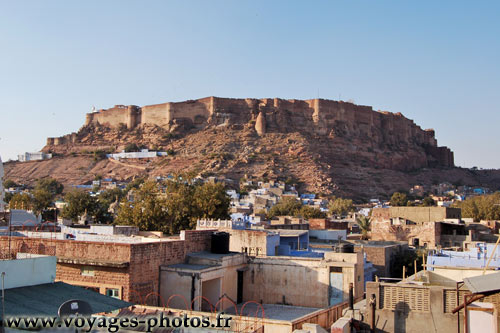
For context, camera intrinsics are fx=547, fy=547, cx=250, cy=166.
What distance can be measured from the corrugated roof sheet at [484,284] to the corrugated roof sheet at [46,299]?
4.35m

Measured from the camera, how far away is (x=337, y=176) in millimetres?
66562

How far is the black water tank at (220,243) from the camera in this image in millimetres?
10805

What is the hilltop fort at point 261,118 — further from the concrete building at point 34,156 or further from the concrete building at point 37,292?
the concrete building at point 37,292

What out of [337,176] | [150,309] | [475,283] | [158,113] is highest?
[158,113]

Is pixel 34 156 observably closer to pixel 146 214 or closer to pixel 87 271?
pixel 146 214

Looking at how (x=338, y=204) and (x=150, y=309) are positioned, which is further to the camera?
(x=338, y=204)

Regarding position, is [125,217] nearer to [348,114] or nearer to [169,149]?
[169,149]

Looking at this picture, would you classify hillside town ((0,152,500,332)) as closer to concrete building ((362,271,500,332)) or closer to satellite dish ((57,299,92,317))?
concrete building ((362,271,500,332))

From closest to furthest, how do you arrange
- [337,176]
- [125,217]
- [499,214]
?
[125,217], [499,214], [337,176]

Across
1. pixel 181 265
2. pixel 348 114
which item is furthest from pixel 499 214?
pixel 348 114

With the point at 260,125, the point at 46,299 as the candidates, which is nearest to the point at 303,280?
the point at 46,299

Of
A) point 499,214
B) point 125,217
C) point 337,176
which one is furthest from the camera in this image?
point 337,176

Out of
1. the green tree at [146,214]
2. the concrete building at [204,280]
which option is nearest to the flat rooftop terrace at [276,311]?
the concrete building at [204,280]

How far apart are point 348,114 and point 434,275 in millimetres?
69750
